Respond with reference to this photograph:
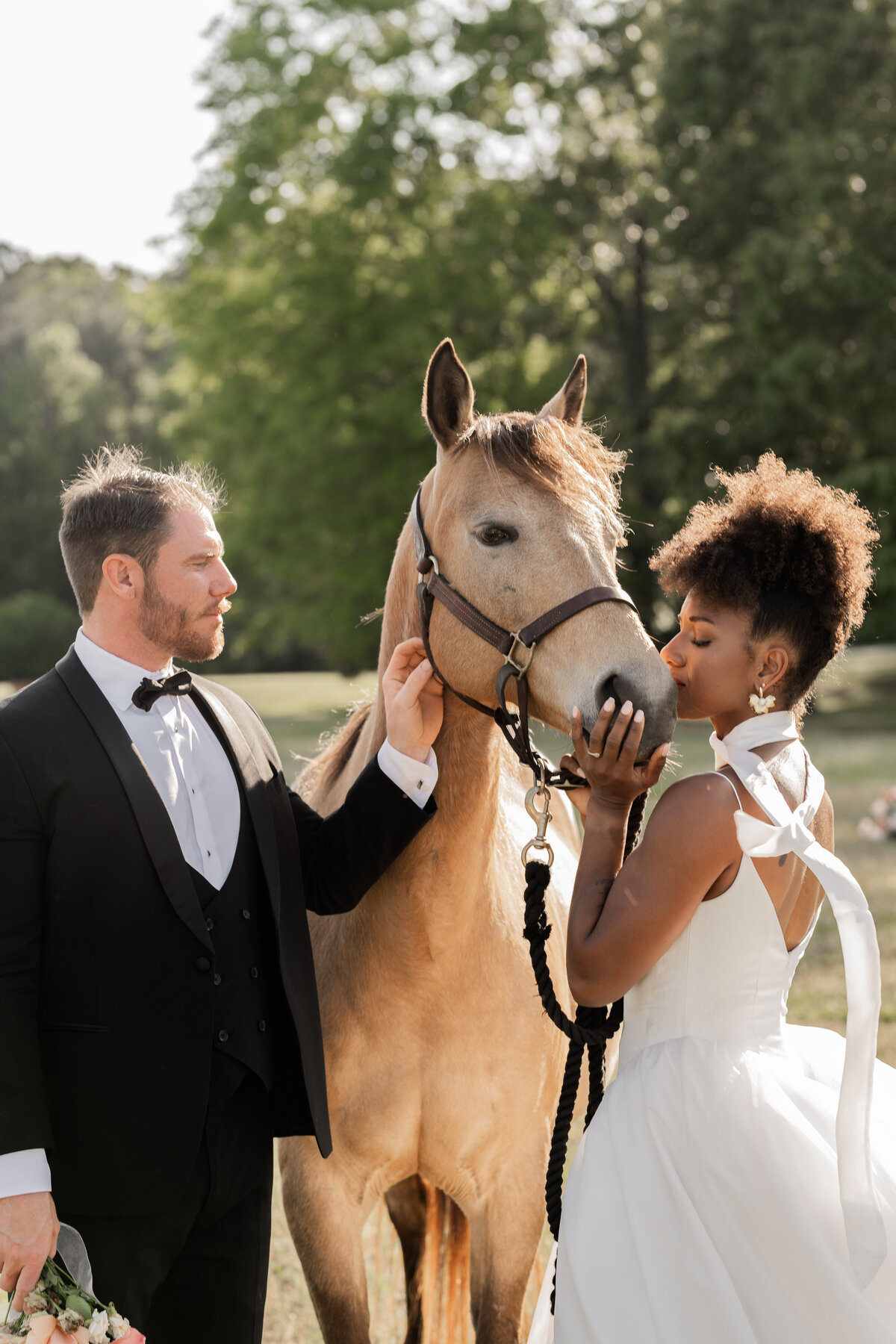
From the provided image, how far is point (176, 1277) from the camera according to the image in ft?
7.82

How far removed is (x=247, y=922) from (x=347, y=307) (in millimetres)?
19042

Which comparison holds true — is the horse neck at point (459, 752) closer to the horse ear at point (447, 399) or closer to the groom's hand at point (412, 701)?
the groom's hand at point (412, 701)

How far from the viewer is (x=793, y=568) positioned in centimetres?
220

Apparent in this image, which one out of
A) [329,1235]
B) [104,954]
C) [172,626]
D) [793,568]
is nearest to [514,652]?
[793,568]

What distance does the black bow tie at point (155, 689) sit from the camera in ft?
7.45

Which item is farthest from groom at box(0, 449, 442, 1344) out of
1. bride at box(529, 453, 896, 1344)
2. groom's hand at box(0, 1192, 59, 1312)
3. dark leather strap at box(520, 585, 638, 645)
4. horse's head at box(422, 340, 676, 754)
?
bride at box(529, 453, 896, 1344)

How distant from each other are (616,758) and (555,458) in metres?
0.69

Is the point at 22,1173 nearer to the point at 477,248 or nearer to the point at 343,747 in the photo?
the point at 343,747

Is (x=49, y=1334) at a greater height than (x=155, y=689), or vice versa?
(x=155, y=689)

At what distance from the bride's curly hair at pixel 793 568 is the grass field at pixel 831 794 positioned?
29cm

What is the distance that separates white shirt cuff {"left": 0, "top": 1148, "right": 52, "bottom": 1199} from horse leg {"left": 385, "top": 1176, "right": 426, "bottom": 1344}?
198cm

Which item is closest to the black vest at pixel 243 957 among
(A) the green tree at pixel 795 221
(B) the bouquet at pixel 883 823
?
(B) the bouquet at pixel 883 823

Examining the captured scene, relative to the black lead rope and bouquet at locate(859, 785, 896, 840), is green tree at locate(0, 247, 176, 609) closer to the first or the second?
bouquet at locate(859, 785, 896, 840)

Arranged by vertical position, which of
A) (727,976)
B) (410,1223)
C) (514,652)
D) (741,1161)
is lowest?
(410,1223)
